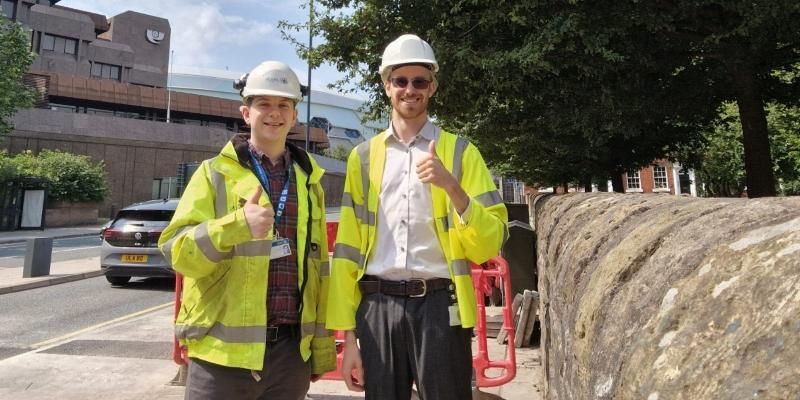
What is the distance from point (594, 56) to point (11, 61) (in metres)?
23.9

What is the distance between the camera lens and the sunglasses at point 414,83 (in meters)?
2.07

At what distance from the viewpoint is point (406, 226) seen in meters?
2.04

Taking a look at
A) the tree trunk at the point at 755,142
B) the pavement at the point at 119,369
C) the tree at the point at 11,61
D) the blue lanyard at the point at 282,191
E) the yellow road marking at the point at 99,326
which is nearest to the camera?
the blue lanyard at the point at 282,191

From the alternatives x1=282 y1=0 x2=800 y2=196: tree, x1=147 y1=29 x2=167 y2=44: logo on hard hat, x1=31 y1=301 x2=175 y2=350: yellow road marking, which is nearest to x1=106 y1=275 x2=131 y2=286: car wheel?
x1=31 y1=301 x2=175 y2=350: yellow road marking

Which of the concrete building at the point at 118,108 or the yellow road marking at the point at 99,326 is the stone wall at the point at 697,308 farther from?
the concrete building at the point at 118,108

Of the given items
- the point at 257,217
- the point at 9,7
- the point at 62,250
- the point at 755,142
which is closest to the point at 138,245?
the point at 257,217

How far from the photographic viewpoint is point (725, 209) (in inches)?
42.7

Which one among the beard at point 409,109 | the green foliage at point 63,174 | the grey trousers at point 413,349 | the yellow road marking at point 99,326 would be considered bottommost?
the yellow road marking at point 99,326

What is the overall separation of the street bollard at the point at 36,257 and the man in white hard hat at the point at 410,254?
10.9 metres

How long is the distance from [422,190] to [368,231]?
0.29 meters

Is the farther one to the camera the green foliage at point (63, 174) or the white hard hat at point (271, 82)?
the green foliage at point (63, 174)

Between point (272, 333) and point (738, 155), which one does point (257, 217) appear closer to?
point (272, 333)

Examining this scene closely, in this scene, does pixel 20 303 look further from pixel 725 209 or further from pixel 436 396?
pixel 725 209

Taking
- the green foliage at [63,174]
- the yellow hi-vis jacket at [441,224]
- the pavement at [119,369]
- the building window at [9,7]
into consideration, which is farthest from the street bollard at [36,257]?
the building window at [9,7]
